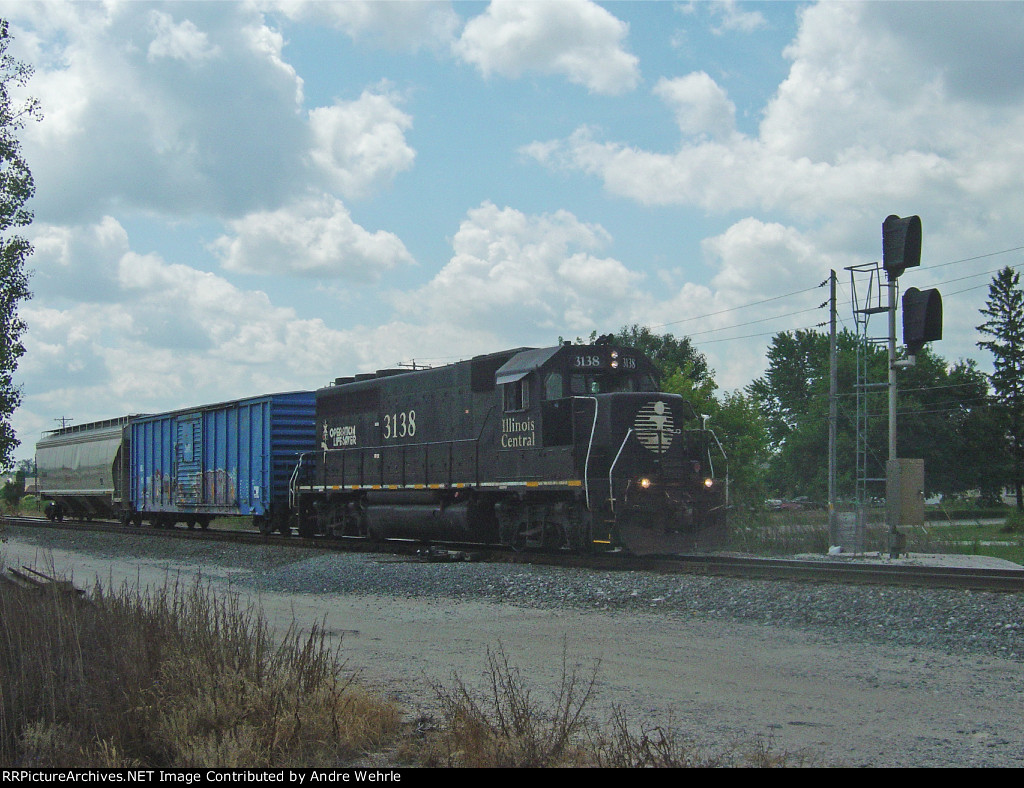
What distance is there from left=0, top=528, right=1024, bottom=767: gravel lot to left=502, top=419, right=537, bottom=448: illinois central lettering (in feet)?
8.29

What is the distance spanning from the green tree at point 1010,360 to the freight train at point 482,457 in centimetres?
5301

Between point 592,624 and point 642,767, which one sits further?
point 592,624

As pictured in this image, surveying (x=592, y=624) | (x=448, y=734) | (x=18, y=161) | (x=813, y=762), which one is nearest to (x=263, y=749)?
(x=448, y=734)

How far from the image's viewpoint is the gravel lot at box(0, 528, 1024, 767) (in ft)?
20.7

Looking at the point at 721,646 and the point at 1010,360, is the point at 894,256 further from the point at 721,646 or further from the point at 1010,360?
the point at 1010,360

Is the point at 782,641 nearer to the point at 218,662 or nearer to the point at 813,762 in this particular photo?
the point at 813,762

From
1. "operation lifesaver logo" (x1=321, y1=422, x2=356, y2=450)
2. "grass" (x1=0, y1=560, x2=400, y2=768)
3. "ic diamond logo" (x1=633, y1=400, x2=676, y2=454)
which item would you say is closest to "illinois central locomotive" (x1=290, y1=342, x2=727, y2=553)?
"ic diamond logo" (x1=633, y1=400, x2=676, y2=454)

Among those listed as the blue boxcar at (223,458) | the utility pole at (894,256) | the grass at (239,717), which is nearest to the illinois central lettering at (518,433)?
the utility pole at (894,256)

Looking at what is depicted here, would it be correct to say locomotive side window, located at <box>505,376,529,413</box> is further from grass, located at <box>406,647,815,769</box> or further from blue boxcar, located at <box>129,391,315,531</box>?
grass, located at <box>406,647,815,769</box>

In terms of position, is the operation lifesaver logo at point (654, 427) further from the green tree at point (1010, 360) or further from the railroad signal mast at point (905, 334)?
the green tree at point (1010, 360)

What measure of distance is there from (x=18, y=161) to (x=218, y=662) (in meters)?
16.4

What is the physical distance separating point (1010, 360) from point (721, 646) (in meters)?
75.3

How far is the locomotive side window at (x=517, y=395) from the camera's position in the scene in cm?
1738
